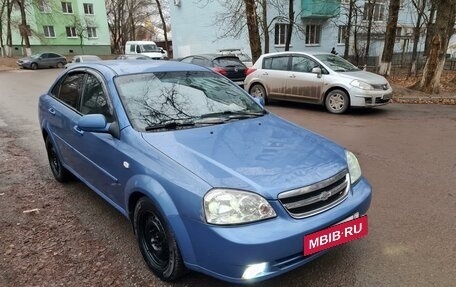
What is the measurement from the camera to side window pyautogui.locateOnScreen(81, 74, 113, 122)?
3.36 metres

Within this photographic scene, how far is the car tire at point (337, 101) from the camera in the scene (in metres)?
9.34

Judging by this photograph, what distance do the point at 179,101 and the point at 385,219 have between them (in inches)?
91.5

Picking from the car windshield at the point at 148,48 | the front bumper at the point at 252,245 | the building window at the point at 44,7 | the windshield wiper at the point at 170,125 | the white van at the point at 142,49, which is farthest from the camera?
the building window at the point at 44,7

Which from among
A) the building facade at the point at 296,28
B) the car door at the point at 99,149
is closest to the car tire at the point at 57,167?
the car door at the point at 99,149

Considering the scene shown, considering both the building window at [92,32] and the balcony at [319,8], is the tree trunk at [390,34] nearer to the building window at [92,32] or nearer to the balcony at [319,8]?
the balcony at [319,8]

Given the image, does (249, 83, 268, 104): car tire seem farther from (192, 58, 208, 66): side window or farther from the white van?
the white van

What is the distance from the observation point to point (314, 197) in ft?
8.14

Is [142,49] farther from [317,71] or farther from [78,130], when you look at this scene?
[78,130]

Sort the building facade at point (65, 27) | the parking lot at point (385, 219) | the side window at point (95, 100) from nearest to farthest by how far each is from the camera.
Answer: the parking lot at point (385, 219) < the side window at point (95, 100) < the building facade at point (65, 27)

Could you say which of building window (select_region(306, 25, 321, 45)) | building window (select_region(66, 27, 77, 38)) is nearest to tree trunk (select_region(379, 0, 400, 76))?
building window (select_region(306, 25, 321, 45))

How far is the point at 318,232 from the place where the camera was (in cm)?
242

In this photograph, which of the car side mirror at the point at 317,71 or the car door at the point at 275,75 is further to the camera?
the car door at the point at 275,75

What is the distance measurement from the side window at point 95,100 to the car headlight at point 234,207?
143 cm

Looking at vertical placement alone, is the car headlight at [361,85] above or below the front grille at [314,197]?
below
